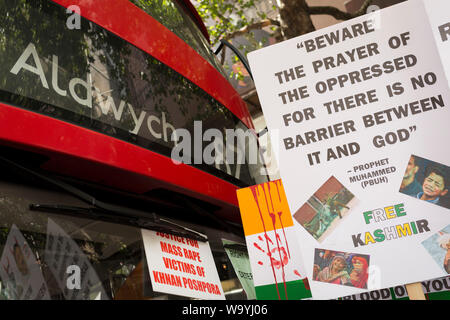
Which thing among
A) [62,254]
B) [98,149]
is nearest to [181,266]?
[62,254]

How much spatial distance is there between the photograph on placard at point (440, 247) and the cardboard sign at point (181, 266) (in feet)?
4.44

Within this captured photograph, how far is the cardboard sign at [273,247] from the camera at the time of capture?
3.14 meters

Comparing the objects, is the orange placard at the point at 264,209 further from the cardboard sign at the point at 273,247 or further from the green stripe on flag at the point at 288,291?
the green stripe on flag at the point at 288,291

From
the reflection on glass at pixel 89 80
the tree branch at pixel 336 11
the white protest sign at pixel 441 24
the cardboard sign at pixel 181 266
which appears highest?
the tree branch at pixel 336 11

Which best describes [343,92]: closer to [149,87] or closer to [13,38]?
[149,87]

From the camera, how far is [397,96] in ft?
8.44

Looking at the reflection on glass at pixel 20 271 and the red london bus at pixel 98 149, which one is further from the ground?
the red london bus at pixel 98 149

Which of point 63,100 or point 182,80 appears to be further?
point 182,80

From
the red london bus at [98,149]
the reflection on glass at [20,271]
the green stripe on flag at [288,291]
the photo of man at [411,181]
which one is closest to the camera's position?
the reflection on glass at [20,271]

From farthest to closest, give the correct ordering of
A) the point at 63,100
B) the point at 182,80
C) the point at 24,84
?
the point at 182,80 → the point at 63,100 → the point at 24,84

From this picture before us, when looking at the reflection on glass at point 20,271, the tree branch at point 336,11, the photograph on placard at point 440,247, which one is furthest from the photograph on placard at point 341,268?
the tree branch at point 336,11

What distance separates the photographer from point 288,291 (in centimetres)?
313
